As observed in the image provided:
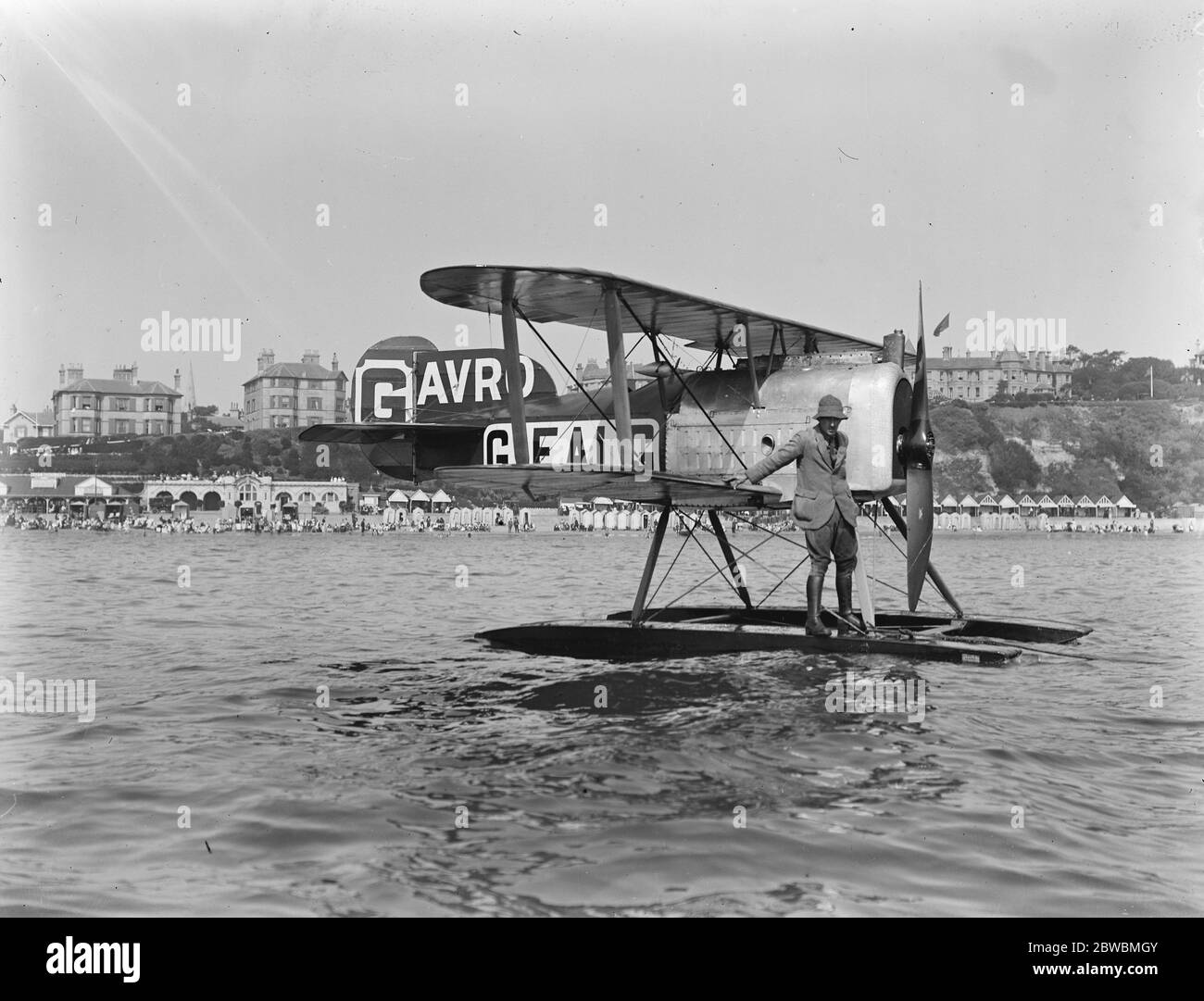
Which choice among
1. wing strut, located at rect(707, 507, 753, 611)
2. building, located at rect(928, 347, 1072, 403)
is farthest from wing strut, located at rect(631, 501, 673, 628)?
building, located at rect(928, 347, 1072, 403)

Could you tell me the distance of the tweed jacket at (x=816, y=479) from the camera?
37.8ft

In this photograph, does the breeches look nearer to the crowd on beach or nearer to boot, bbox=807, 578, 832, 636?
boot, bbox=807, 578, 832, 636

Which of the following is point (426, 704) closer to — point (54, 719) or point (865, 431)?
point (54, 719)

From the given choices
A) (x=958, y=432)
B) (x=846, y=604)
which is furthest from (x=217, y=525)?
(x=846, y=604)

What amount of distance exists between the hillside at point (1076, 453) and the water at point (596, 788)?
129 meters

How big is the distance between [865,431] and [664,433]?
8.20 feet

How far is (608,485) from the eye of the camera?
1164 cm

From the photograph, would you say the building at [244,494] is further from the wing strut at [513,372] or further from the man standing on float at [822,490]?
the man standing on float at [822,490]

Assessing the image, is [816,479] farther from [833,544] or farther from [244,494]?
[244,494]

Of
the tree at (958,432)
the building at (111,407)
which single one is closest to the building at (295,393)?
the building at (111,407)

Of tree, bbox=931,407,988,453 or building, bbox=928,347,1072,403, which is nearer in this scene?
tree, bbox=931,407,988,453

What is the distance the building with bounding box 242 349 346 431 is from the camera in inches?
6850

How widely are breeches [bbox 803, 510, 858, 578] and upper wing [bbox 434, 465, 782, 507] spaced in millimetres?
1114
